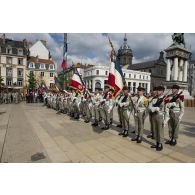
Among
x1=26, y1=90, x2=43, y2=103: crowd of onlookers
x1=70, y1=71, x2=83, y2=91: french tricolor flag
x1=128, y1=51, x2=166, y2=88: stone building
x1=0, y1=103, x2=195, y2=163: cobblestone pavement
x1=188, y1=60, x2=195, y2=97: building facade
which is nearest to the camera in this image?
x1=0, y1=103, x2=195, y2=163: cobblestone pavement

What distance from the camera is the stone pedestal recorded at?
24578 mm

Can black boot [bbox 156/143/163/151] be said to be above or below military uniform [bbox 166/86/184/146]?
below

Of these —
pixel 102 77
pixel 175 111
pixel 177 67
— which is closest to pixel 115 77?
pixel 175 111

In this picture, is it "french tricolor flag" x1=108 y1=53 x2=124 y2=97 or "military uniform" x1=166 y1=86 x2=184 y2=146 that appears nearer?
"military uniform" x1=166 y1=86 x2=184 y2=146

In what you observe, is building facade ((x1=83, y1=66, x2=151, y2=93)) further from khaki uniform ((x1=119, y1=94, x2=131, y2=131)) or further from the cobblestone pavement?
the cobblestone pavement

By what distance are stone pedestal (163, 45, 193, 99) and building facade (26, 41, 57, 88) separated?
103 ft

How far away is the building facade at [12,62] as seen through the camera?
44594 millimetres

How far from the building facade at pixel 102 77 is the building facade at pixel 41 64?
16802 millimetres

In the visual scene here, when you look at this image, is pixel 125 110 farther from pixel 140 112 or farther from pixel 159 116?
pixel 159 116

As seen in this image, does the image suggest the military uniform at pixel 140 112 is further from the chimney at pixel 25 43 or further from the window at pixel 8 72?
the chimney at pixel 25 43

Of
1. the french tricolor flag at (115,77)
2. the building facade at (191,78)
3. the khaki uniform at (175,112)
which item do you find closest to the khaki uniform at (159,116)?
the khaki uniform at (175,112)

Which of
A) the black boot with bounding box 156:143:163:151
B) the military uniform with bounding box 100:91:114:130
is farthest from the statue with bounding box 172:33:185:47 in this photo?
the black boot with bounding box 156:143:163:151
